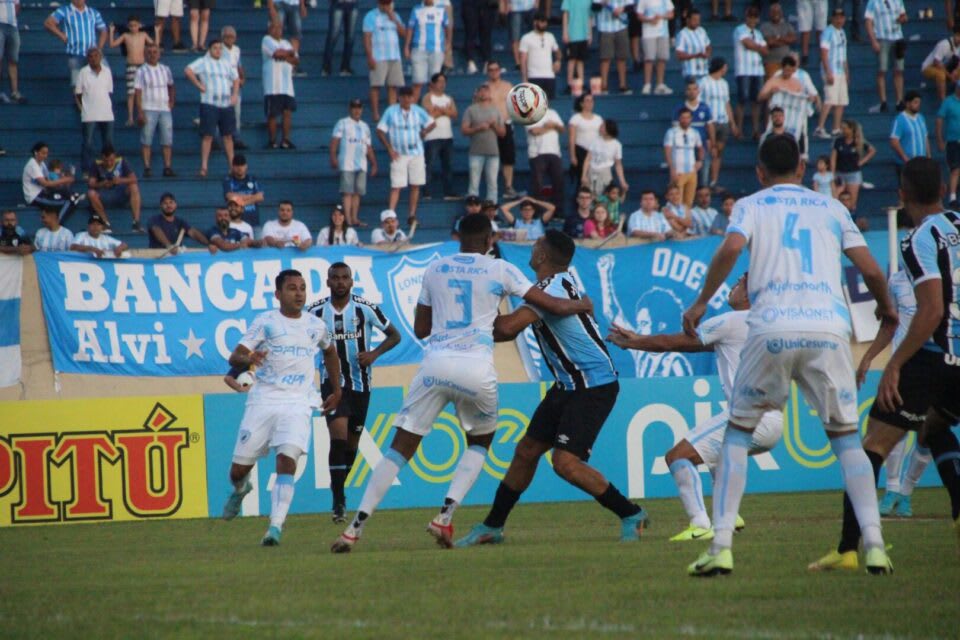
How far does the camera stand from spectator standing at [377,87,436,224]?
23.2 meters

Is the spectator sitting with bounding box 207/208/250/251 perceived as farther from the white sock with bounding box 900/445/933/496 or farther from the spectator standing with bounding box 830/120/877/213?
the white sock with bounding box 900/445/933/496

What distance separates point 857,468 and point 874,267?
1.07m

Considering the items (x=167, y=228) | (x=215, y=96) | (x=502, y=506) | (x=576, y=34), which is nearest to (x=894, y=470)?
(x=502, y=506)

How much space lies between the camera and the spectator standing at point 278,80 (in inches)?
934

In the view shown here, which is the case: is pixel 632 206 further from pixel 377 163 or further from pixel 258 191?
pixel 258 191

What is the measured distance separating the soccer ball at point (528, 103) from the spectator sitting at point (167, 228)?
558cm

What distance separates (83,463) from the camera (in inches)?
647

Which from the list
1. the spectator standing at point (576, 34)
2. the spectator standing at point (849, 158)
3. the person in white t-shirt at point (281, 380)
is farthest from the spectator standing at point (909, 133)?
the person in white t-shirt at point (281, 380)

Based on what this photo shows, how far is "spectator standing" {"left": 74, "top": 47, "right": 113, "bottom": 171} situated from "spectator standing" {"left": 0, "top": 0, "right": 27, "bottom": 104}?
5.06 ft

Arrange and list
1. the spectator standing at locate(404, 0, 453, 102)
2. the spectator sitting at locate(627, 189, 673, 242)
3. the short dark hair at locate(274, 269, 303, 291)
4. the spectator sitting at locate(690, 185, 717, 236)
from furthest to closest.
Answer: the spectator standing at locate(404, 0, 453, 102) → the spectator sitting at locate(690, 185, 717, 236) → the spectator sitting at locate(627, 189, 673, 242) → the short dark hair at locate(274, 269, 303, 291)

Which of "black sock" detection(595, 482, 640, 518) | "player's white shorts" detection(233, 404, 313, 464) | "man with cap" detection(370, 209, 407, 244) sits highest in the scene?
"man with cap" detection(370, 209, 407, 244)

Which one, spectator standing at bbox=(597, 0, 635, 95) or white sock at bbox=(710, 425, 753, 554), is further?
spectator standing at bbox=(597, 0, 635, 95)

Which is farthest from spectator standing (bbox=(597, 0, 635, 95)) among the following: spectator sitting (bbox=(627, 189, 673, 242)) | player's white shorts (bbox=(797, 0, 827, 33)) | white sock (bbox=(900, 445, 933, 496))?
white sock (bbox=(900, 445, 933, 496))

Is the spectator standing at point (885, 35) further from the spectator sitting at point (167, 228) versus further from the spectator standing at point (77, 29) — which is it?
the spectator standing at point (77, 29)
